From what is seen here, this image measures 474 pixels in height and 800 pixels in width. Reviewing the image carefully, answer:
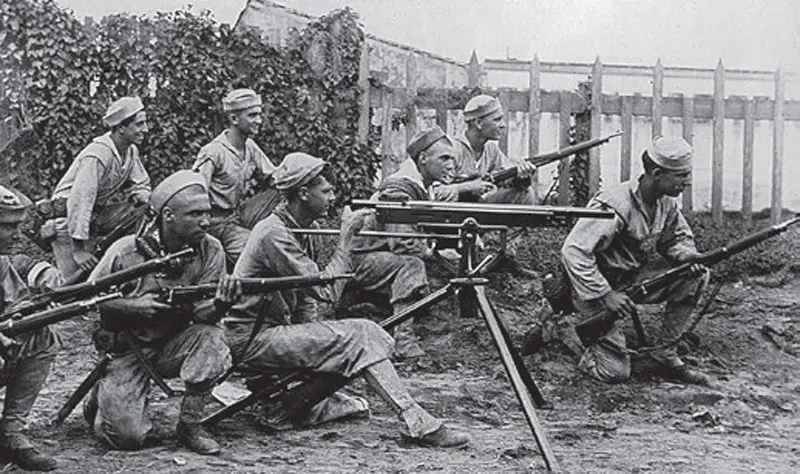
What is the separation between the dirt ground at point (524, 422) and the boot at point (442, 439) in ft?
0.30

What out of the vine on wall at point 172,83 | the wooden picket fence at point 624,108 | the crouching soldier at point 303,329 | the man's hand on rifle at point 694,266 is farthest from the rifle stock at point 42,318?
the wooden picket fence at point 624,108

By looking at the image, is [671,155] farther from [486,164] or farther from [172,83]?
[172,83]

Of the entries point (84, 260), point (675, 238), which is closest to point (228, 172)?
point (84, 260)

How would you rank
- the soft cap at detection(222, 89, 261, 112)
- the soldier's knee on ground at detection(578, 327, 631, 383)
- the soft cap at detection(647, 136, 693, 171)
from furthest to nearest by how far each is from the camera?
the soft cap at detection(222, 89, 261, 112) < the soldier's knee on ground at detection(578, 327, 631, 383) < the soft cap at detection(647, 136, 693, 171)

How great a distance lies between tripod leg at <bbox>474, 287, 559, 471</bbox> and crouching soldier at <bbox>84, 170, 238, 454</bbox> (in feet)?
5.24

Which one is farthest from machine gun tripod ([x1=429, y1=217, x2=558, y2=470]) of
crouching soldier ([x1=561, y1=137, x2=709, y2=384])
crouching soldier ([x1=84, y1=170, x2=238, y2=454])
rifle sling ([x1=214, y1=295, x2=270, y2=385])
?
crouching soldier ([x1=84, y1=170, x2=238, y2=454])

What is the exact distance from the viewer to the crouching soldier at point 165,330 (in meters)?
6.29

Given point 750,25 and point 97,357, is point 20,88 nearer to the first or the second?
point 97,357

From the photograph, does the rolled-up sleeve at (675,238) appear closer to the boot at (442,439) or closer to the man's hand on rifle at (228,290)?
the boot at (442,439)

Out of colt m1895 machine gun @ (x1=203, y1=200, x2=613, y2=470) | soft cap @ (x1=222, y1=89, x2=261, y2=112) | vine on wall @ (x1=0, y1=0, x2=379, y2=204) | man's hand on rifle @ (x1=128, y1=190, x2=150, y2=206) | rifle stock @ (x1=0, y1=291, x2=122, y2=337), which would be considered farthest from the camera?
vine on wall @ (x1=0, y1=0, x2=379, y2=204)

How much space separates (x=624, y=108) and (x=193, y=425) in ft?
28.4

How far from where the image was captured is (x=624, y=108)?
1345cm

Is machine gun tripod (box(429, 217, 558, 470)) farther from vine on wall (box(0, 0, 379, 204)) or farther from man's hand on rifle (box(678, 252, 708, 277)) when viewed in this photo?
vine on wall (box(0, 0, 379, 204))

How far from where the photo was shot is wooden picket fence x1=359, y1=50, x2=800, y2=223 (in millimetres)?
13344
